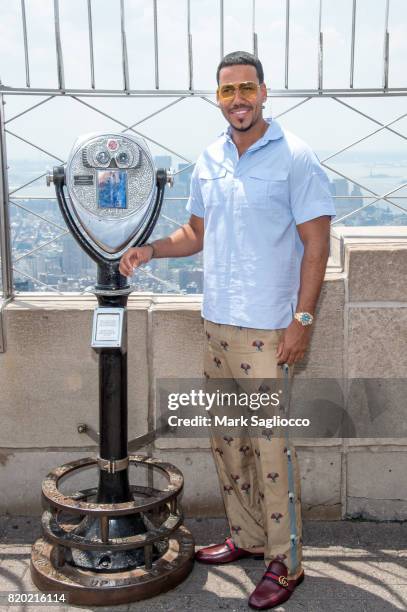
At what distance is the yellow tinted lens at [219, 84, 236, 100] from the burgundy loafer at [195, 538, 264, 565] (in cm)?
175

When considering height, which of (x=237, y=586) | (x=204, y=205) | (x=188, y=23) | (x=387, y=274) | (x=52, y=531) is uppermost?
(x=188, y=23)

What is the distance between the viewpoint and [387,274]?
11.3 feet

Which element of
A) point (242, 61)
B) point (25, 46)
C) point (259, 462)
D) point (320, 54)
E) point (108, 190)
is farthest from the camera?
point (320, 54)

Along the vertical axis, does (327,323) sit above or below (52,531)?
above

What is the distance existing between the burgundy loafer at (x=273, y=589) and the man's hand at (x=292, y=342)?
0.79 meters

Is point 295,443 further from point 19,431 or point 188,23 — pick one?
point 188,23

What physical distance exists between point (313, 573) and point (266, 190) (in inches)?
59.8

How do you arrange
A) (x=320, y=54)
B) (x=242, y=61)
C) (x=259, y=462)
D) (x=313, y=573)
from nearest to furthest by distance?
(x=242, y=61) → (x=259, y=462) → (x=313, y=573) → (x=320, y=54)

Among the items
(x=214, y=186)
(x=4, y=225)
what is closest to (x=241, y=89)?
(x=214, y=186)

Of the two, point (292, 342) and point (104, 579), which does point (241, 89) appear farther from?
point (104, 579)

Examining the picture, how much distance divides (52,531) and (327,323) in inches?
55.6

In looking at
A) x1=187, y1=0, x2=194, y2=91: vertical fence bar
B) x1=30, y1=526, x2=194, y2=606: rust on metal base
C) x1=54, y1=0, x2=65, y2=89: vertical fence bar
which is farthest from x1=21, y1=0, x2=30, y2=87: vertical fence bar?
x1=30, y1=526, x2=194, y2=606: rust on metal base

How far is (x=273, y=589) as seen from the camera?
2969 mm

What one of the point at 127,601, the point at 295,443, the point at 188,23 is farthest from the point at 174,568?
the point at 188,23
